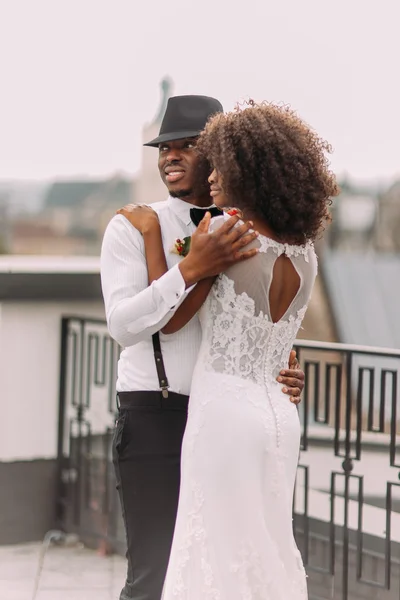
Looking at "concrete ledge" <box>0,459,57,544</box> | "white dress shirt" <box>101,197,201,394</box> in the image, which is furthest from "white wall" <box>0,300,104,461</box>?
"white dress shirt" <box>101,197,201,394</box>

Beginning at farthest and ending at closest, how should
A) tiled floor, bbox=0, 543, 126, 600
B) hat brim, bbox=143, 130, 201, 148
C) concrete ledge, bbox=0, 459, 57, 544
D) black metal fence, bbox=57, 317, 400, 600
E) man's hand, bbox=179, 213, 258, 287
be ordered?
concrete ledge, bbox=0, 459, 57, 544 → tiled floor, bbox=0, 543, 126, 600 → black metal fence, bbox=57, 317, 400, 600 → hat brim, bbox=143, 130, 201, 148 → man's hand, bbox=179, 213, 258, 287

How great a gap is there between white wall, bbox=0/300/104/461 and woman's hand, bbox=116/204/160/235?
2958 millimetres

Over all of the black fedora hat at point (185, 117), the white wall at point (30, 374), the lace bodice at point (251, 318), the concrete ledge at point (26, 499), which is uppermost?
the black fedora hat at point (185, 117)

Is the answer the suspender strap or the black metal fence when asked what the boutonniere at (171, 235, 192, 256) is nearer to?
the suspender strap

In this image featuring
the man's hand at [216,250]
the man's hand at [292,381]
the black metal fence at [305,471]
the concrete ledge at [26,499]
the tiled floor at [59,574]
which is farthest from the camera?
the concrete ledge at [26,499]

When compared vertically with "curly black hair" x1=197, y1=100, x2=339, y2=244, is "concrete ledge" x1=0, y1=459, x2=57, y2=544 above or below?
below

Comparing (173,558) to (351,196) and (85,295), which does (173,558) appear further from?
(351,196)

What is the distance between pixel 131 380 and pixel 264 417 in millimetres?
403

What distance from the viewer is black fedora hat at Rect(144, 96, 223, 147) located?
A: 2.91m

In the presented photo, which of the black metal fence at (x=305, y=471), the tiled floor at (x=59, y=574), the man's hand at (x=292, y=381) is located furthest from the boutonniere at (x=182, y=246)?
the tiled floor at (x=59, y=574)

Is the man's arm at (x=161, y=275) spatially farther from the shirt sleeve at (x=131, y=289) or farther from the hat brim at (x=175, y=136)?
the hat brim at (x=175, y=136)

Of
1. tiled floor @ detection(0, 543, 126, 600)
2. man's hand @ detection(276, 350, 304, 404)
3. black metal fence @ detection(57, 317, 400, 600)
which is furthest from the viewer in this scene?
tiled floor @ detection(0, 543, 126, 600)

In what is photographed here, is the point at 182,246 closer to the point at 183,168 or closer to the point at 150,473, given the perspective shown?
the point at 183,168

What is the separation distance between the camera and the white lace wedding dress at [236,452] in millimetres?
2658
